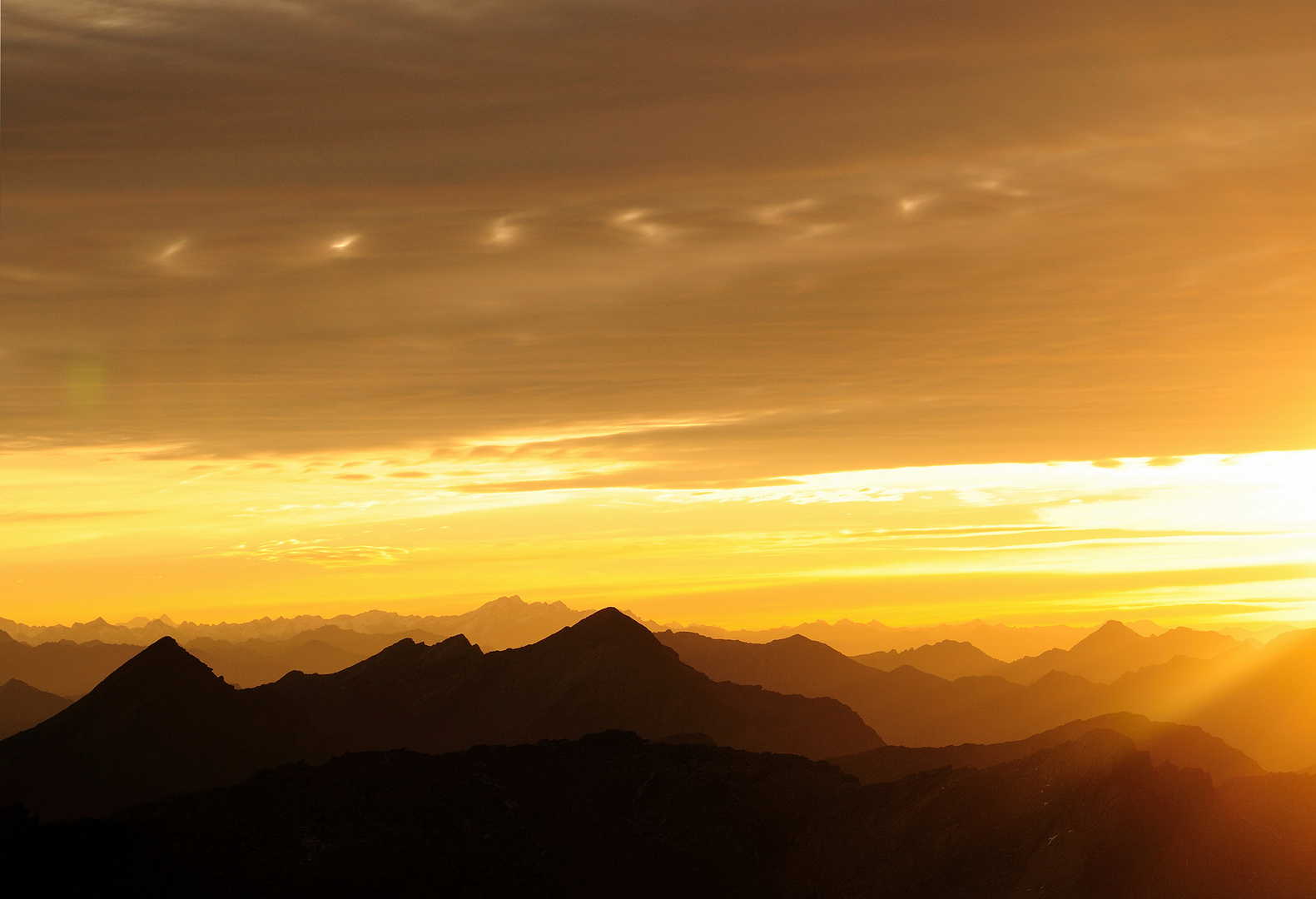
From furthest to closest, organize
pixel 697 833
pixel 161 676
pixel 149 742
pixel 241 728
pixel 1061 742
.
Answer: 1. pixel 161 676
2. pixel 241 728
3. pixel 149 742
4. pixel 1061 742
5. pixel 697 833

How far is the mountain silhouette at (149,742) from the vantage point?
142 meters

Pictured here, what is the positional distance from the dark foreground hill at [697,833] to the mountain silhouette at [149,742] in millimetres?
44911

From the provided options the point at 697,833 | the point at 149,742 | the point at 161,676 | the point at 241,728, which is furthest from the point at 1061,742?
the point at 161,676

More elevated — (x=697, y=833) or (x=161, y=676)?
(x=161, y=676)

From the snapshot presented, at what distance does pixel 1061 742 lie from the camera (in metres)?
141

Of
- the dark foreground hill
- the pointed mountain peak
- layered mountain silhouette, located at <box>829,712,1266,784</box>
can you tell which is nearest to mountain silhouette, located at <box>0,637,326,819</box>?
the pointed mountain peak

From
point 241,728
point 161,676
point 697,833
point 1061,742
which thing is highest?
point 161,676

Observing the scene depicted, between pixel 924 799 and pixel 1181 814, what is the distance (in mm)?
22717

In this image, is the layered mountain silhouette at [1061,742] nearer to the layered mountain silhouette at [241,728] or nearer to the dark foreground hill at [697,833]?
the dark foreground hill at [697,833]

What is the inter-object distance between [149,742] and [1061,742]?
11656cm

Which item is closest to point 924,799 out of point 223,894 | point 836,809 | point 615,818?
point 836,809

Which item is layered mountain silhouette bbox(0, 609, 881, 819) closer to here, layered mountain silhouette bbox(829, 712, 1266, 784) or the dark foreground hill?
layered mountain silhouette bbox(829, 712, 1266, 784)

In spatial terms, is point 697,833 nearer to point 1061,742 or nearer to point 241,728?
point 1061,742

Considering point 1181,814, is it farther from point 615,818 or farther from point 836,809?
point 615,818
